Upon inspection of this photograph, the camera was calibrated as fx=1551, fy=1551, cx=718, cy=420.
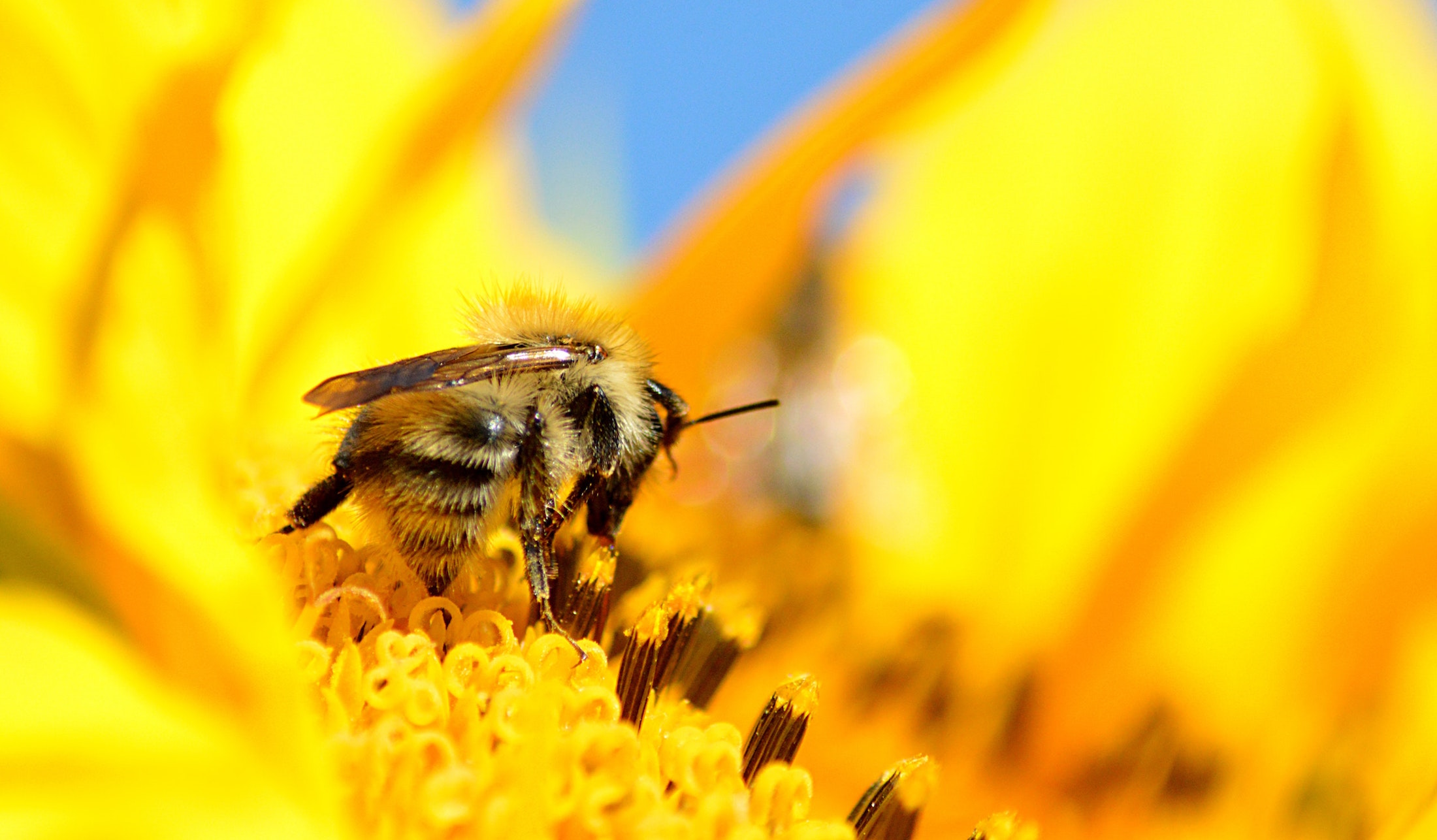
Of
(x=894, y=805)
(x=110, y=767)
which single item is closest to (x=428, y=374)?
(x=110, y=767)

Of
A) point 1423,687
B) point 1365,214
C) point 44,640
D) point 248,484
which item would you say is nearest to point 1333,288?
point 1365,214

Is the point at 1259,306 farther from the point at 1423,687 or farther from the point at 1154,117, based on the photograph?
the point at 1423,687

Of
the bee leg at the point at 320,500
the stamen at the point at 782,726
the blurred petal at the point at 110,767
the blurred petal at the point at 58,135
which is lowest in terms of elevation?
the blurred petal at the point at 110,767

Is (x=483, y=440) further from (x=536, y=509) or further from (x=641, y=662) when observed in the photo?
(x=641, y=662)

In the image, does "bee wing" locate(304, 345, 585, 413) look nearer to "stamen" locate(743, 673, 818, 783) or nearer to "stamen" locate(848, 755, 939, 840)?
"stamen" locate(743, 673, 818, 783)

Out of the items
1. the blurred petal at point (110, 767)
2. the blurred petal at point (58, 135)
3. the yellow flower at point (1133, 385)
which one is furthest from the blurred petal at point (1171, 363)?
the blurred petal at point (110, 767)

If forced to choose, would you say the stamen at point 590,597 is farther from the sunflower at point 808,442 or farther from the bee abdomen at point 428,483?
the bee abdomen at point 428,483
